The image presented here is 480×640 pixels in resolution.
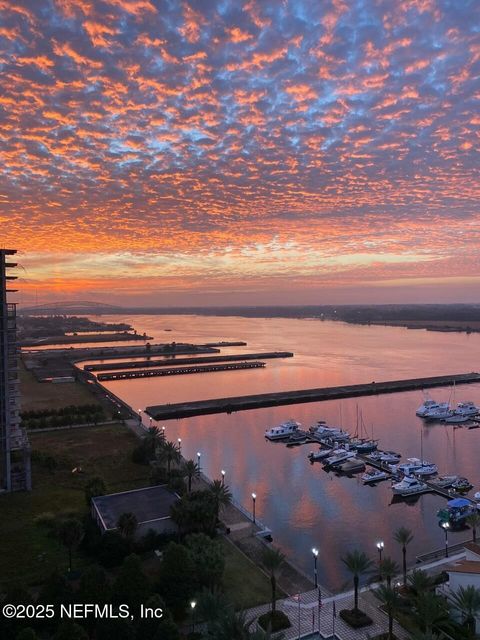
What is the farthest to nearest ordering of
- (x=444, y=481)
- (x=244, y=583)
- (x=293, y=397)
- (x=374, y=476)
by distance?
(x=293, y=397) < (x=374, y=476) < (x=444, y=481) < (x=244, y=583)

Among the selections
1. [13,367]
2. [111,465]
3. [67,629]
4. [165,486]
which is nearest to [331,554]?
[165,486]

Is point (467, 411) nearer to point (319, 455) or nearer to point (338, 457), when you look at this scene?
point (338, 457)

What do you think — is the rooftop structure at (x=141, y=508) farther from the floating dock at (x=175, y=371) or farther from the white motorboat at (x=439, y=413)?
the floating dock at (x=175, y=371)

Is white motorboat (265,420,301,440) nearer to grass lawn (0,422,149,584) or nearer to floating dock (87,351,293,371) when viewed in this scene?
grass lawn (0,422,149,584)

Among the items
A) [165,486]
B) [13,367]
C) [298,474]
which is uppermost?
[13,367]

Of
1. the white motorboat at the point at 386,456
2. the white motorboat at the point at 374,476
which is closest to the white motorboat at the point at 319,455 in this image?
the white motorboat at the point at 386,456

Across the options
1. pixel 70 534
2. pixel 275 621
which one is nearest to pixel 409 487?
pixel 275 621

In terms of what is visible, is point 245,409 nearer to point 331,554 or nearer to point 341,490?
point 341,490
